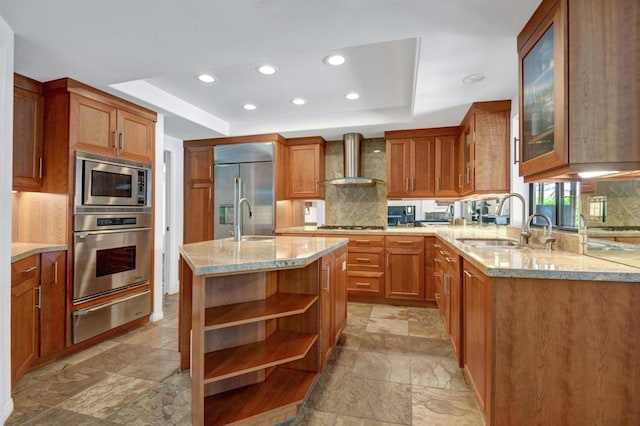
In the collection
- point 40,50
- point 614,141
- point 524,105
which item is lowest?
point 614,141

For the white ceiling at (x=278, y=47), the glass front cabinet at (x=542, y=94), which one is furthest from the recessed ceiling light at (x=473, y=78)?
the glass front cabinet at (x=542, y=94)

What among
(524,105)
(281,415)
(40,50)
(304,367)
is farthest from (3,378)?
(524,105)

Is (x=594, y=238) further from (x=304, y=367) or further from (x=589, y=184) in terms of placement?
(x=304, y=367)

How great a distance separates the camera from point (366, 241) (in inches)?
155

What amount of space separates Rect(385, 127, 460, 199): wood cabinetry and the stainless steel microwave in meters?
2.94

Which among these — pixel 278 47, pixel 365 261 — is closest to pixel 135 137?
pixel 278 47

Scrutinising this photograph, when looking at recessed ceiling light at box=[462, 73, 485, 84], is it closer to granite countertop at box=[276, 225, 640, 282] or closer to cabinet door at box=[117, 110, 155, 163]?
granite countertop at box=[276, 225, 640, 282]

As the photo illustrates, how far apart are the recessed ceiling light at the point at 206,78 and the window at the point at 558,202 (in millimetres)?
2986

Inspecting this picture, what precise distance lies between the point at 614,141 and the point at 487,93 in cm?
164

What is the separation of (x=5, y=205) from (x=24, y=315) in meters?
0.90

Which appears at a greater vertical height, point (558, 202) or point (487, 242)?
point (558, 202)

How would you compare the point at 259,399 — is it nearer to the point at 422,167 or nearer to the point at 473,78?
the point at 473,78

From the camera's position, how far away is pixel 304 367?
2.08 meters

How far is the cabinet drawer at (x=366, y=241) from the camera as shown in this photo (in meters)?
3.91
